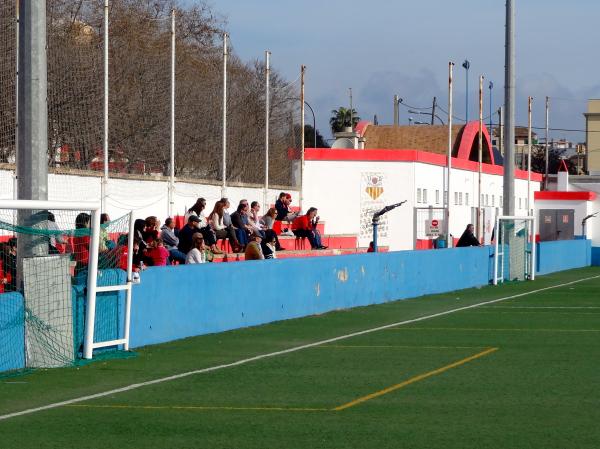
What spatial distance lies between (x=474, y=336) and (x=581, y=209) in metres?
49.5

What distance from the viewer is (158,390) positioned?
1334 cm

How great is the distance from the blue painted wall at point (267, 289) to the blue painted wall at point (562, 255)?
42.9 ft

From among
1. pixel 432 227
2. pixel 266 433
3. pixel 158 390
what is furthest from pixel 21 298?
pixel 432 227

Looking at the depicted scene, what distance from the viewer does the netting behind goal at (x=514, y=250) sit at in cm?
3831

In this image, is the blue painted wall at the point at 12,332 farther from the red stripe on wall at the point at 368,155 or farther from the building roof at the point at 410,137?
the building roof at the point at 410,137

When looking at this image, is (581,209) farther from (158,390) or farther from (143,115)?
(158,390)

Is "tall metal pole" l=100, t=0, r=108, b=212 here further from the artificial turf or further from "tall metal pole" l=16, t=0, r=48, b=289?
"tall metal pole" l=16, t=0, r=48, b=289

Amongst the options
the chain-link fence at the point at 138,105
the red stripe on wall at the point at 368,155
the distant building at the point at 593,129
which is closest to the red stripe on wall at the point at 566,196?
the red stripe on wall at the point at 368,155

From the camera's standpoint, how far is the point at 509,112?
3984 centimetres

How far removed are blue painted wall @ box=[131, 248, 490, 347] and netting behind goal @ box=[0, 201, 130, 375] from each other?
3.36 ft

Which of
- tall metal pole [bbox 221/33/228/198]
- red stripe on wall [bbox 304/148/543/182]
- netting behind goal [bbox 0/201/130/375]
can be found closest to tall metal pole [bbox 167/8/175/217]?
tall metal pole [bbox 221/33/228/198]

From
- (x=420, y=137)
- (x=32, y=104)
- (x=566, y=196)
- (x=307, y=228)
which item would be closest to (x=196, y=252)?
(x=32, y=104)

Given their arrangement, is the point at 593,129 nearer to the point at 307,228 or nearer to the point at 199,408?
the point at 307,228

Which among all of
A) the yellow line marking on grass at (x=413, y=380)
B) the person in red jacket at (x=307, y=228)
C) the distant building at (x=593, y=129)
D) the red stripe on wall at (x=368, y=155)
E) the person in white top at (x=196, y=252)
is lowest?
the yellow line marking on grass at (x=413, y=380)
